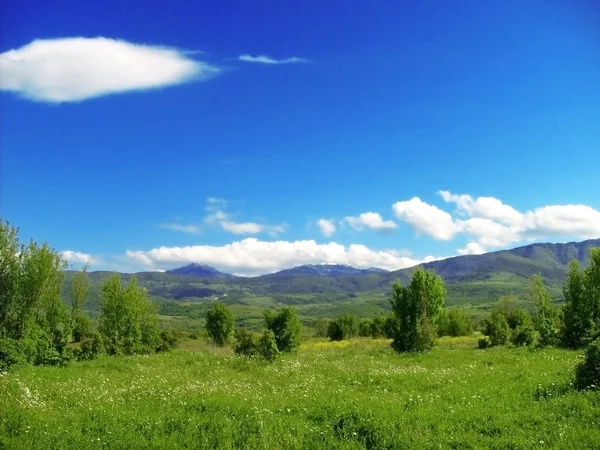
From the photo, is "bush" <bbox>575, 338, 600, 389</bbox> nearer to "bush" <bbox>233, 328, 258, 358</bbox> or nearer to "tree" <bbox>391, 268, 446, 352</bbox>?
"bush" <bbox>233, 328, 258, 358</bbox>

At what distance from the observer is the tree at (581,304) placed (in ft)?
125

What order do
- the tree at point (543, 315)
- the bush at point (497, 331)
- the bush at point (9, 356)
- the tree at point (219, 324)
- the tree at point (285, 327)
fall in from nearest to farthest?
the bush at point (9, 356), the tree at point (543, 315), the bush at point (497, 331), the tree at point (285, 327), the tree at point (219, 324)

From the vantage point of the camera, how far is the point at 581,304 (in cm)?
3925

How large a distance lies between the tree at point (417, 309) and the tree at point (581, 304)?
10724 millimetres

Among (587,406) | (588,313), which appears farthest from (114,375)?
(588,313)

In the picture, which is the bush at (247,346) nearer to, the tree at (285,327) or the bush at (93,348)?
the tree at (285,327)

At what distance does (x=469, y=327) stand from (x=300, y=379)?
243 ft

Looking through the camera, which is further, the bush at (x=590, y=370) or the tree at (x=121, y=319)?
the tree at (x=121, y=319)

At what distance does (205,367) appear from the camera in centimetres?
3058

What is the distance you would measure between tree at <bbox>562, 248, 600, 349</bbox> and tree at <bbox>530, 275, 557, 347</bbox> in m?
1.98

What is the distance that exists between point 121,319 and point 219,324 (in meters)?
16.6

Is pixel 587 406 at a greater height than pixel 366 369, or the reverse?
pixel 587 406

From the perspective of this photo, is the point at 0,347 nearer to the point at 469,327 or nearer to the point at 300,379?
the point at 300,379

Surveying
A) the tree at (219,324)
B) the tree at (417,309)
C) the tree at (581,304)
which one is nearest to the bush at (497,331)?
the tree at (417,309)
